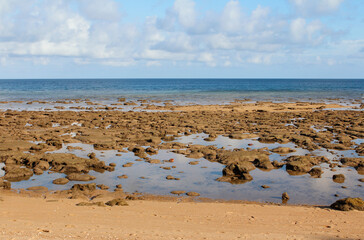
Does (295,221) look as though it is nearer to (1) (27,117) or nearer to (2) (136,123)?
(2) (136,123)

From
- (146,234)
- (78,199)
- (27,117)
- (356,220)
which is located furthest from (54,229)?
(27,117)

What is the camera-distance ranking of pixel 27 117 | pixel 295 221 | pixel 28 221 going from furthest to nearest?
pixel 27 117, pixel 295 221, pixel 28 221

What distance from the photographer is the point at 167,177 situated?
45.8 feet

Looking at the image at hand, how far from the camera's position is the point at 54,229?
8125 millimetres

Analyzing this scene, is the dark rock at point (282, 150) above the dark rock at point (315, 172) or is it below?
above

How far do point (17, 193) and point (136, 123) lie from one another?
51.6 feet

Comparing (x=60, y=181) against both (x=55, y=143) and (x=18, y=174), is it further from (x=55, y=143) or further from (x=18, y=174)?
(x=55, y=143)

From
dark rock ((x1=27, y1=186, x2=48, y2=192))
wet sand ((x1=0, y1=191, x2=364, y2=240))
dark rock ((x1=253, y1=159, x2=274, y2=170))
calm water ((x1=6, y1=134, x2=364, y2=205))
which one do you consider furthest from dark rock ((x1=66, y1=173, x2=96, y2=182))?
dark rock ((x1=253, y1=159, x2=274, y2=170))

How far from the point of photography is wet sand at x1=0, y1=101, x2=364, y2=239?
8562 millimetres

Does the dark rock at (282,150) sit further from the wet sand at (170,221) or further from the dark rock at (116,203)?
the dark rock at (116,203)

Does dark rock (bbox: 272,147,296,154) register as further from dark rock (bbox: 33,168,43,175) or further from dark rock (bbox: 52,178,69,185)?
dark rock (bbox: 33,168,43,175)

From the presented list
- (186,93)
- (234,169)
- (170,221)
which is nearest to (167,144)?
(234,169)

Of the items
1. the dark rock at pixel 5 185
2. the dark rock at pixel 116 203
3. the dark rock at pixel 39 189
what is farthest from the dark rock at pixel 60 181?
the dark rock at pixel 116 203

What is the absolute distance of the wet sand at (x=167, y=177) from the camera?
8562 mm
